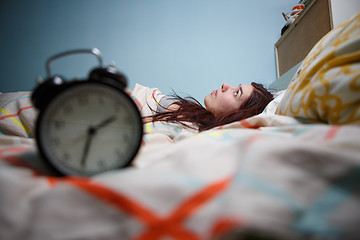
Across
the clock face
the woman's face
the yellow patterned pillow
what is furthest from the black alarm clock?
the woman's face

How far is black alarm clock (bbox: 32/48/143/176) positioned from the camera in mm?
293

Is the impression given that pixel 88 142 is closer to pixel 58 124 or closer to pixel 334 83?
pixel 58 124

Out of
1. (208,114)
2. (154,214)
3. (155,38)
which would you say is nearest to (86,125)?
(154,214)

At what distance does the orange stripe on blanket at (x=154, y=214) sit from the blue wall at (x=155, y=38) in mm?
1723

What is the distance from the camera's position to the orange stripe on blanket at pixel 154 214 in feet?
0.65

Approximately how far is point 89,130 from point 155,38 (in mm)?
1810

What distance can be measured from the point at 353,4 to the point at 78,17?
228 centimetres

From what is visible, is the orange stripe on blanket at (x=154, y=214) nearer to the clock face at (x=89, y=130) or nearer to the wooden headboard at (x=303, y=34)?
the clock face at (x=89, y=130)

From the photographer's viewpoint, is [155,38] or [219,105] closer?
[219,105]

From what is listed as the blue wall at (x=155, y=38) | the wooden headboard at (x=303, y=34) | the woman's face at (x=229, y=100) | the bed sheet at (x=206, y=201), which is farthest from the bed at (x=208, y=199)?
the blue wall at (x=155, y=38)

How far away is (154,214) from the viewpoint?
21 cm

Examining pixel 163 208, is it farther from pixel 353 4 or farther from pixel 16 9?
pixel 16 9

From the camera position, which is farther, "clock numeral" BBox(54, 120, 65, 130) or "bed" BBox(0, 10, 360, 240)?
"clock numeral" BBox(54, 120, 65, 130)

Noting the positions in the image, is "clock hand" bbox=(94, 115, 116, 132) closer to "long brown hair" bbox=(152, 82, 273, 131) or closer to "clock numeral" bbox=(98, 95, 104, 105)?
"clock numeral" bbox=(98, 95, 104, 105)
